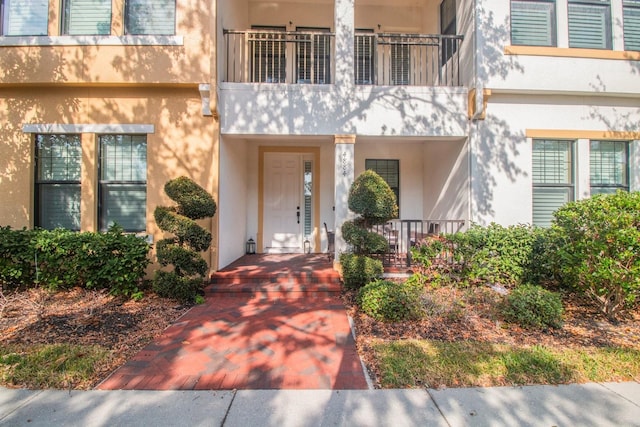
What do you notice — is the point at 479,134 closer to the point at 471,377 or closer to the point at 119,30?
the point at 471,377

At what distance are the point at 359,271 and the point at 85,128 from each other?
19.5 feet

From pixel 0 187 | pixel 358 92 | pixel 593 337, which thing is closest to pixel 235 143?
pixel 358 92

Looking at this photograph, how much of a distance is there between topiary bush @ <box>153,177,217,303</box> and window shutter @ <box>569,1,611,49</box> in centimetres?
817

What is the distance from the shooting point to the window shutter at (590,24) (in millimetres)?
6145

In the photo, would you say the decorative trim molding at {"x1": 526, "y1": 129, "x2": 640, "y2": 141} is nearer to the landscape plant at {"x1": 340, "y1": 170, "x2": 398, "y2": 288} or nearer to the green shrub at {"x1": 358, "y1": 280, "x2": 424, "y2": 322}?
the landscape plant at {"x1": 340, "y1": 170, "x2": 398, "y2": 288}

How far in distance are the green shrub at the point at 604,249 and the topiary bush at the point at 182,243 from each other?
224 inches

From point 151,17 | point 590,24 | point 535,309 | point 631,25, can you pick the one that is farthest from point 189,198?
point 631,25

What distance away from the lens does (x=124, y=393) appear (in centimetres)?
273

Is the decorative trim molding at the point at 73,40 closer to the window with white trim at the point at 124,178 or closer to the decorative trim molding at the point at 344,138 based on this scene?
Result: the window with white trim at the point at 124,178

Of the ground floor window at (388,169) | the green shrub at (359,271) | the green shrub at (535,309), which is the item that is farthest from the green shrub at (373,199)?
the ground floor window at (388,169)

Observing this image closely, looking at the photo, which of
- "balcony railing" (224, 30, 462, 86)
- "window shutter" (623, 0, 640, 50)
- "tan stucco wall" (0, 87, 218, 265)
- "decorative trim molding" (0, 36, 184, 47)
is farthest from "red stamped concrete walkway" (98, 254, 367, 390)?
"window shutter" (623, 0, 640, 50)

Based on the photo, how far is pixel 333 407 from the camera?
255cm

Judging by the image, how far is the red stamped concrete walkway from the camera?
291 centimetres

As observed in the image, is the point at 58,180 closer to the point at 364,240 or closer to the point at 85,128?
the point at 85,128
